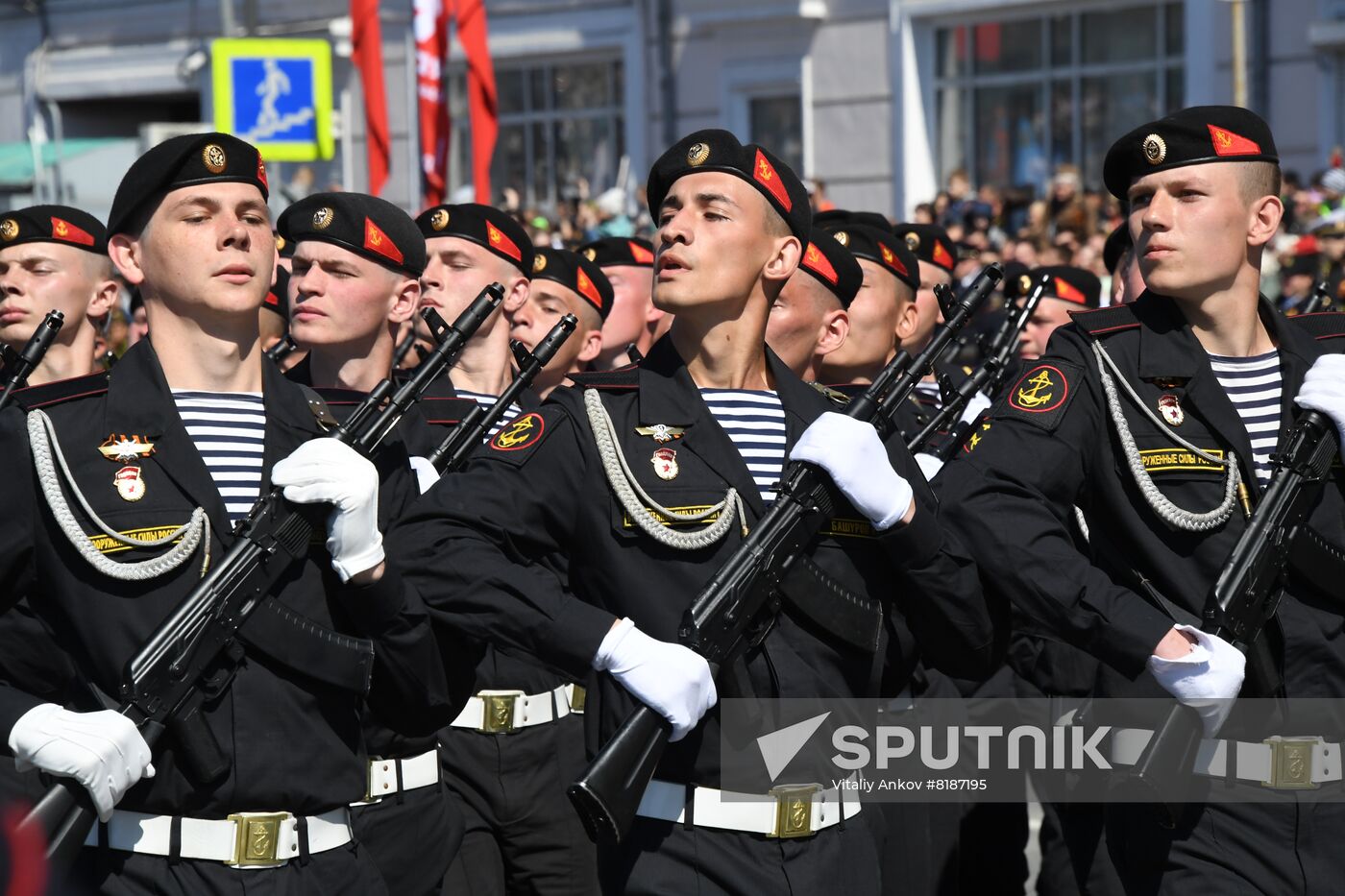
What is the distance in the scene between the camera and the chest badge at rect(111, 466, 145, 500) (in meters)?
3.72

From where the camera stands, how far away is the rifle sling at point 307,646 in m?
3.71

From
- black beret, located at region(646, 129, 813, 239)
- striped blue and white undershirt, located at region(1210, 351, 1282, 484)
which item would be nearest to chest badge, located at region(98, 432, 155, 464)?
black beret, located at region(646, 129, 813, 239)

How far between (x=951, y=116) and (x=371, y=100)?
5.86 meters

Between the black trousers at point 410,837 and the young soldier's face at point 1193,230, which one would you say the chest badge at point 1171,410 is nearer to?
the young soldier's face at point 1193,230

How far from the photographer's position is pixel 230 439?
3.93m

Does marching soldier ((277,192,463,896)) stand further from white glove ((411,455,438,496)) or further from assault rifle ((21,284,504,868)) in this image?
assault rifle ((21,284,504,868))

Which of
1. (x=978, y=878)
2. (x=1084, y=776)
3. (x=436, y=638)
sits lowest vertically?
(x=978, y=878)

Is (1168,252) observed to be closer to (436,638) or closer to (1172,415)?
(1172,415)

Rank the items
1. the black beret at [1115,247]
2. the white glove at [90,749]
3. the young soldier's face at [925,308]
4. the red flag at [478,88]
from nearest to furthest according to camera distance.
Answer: the white glove at [90,749], the black beret at [1115,247], the young soldier's face at [925,308], the red flag at [478,88]

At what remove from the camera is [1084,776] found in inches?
200

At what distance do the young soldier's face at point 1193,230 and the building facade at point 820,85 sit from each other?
10217 millimetres

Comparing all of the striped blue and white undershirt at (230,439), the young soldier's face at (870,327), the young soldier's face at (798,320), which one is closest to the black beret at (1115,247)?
the young soldier's face at (870,327)

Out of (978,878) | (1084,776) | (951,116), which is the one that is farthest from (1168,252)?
(951,116)

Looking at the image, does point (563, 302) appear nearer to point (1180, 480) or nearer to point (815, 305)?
point (815, 305)
